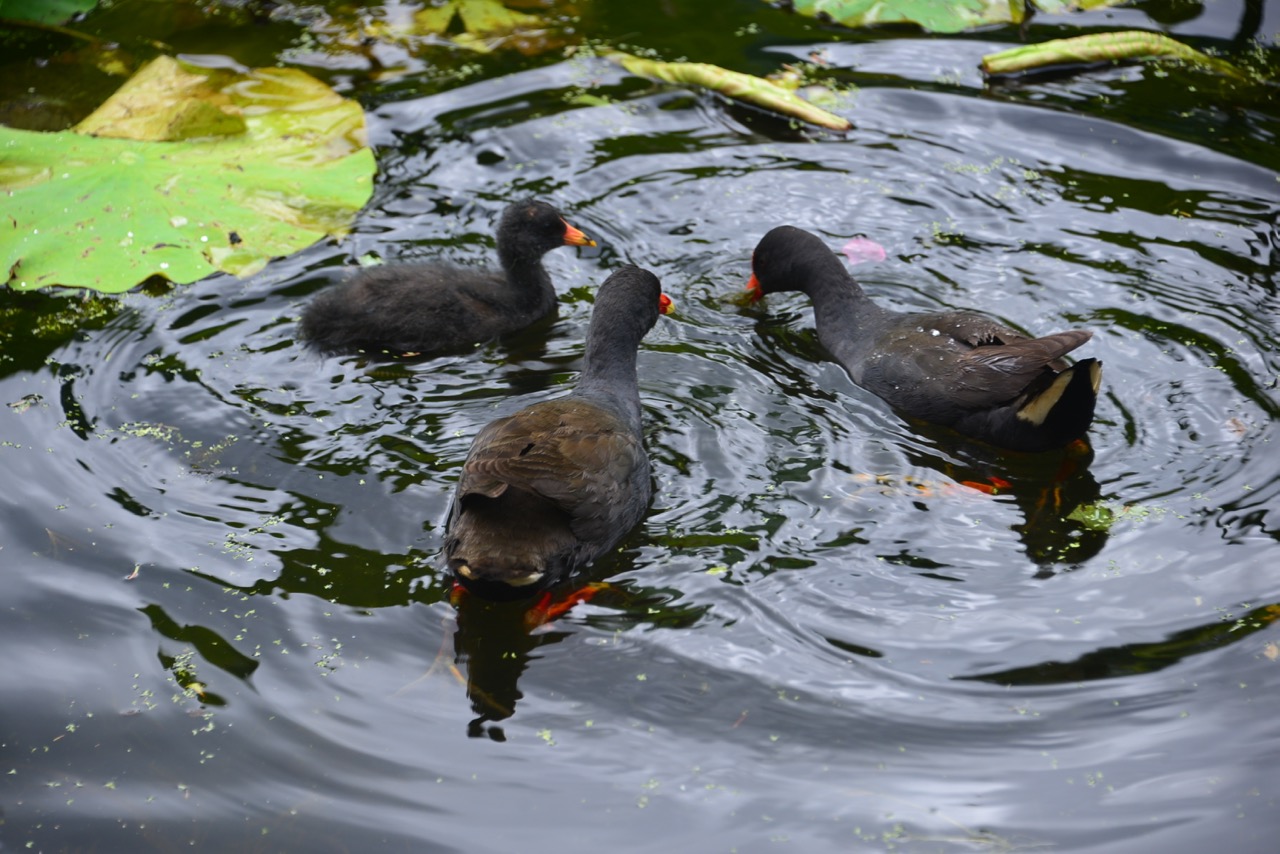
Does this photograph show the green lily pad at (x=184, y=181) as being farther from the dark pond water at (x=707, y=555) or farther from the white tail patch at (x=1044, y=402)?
the white tail patch at (x=1044, y=402)

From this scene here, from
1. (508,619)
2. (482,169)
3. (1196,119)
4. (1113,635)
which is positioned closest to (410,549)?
(508,619)

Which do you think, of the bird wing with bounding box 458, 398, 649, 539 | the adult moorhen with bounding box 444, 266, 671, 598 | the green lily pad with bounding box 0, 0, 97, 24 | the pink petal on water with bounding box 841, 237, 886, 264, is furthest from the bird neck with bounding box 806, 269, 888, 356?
the green lily pad with bounding box 0, 0, 97, 24

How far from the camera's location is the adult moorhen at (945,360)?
4.09 meters

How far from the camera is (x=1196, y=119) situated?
6.34m

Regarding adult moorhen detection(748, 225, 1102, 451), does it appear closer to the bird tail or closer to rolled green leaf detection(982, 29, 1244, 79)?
the bird tail

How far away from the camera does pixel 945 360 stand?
450cm

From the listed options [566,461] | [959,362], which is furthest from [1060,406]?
[566,461]

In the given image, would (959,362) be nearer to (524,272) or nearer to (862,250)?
(862,250)

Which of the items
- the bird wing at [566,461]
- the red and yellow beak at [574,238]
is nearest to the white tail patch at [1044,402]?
the bird wing at [566,461]

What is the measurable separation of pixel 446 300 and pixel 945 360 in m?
2.12

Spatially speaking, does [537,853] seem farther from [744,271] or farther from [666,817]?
[744,271]

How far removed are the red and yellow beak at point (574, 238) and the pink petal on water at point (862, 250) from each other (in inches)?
50.5

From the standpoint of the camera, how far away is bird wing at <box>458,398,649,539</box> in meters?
3.45

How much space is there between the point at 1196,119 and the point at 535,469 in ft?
15.6
